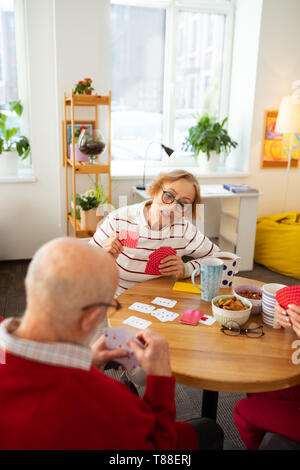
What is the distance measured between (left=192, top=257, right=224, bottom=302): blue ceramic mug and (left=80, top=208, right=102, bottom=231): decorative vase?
5.97 feet

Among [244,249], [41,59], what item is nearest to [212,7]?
[41,59]

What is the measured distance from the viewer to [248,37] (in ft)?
14.8

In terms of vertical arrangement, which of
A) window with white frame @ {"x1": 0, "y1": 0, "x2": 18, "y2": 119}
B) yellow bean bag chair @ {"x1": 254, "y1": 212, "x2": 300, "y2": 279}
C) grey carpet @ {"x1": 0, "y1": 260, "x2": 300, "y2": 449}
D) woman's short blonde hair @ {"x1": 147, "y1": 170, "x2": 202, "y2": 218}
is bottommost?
grey carpet @ {"x1": 0, "y1": 260, "x2": 300, "y2": 449}

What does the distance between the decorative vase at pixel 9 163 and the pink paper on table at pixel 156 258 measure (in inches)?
105

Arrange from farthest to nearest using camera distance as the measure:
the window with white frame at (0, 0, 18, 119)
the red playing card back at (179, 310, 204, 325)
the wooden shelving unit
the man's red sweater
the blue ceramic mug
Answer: the window with white frame at (0, 0, 18, 119) < the wooden shelving unit < the blue ceramic mug < the red playing card back at (179, 310, 204, 325) < the man's red sweater

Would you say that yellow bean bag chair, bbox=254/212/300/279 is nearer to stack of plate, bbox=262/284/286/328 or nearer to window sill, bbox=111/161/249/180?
window sill, bbox=111/161/249/180

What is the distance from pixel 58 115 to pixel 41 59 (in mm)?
554

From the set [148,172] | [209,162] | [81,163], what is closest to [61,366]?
[81,163]

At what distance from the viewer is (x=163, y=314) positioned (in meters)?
1.55

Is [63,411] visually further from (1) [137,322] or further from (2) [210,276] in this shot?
A: (2) [210,276]

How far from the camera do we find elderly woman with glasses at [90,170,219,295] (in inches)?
76.4

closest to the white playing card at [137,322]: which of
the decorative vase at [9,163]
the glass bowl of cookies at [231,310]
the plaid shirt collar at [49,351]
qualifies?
the glass bowl of cookies at [231,310]

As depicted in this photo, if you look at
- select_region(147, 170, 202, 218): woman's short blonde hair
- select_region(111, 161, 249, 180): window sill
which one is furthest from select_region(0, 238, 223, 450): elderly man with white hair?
select_region(111, 161, 249, 180): window sill
